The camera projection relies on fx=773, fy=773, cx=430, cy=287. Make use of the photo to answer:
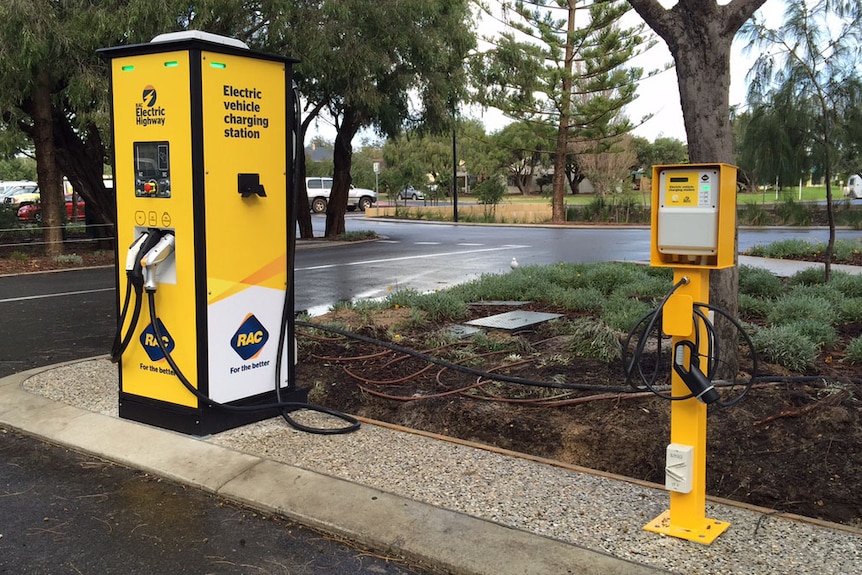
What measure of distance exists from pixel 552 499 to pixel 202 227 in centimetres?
272

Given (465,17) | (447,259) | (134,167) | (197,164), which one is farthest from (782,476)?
(465,17)

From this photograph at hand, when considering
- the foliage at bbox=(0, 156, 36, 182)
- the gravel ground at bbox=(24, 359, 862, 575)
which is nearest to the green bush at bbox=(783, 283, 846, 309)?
the gravel ground at bbox=(24, 359, 862, 575)

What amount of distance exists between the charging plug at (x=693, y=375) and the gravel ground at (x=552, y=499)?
705 millimetres

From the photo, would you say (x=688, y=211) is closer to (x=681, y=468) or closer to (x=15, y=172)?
(x=681, y=468)

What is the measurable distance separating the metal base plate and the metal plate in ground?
13.8 feet

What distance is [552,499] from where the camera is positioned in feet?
13.3

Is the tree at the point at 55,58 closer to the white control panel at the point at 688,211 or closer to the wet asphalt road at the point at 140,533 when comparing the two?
the wet asphalt road at the point at 140,533

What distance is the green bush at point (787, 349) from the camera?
5961 mm

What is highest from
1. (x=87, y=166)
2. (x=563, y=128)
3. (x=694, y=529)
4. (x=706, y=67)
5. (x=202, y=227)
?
(x=563, y=128)

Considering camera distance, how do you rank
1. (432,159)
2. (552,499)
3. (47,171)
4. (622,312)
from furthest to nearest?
(432,159), (47,171), (622,312), (552,499)

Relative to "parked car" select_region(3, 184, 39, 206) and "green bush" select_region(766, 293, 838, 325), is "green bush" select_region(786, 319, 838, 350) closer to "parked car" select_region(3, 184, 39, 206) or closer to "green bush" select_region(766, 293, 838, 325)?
"green bush" select_region(766, 293, 838, 325)

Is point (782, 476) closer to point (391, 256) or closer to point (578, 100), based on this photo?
point (391, 256)

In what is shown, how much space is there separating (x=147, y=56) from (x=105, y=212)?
55.8 ft

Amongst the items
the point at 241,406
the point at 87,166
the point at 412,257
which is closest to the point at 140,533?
the point at 241,406
